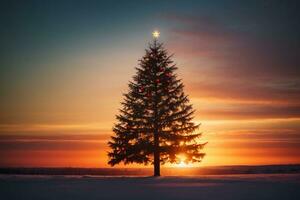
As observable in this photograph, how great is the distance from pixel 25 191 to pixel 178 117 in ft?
52.3

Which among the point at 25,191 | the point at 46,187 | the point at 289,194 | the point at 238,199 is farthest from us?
the point at 46,187

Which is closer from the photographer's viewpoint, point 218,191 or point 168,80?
point 218,191

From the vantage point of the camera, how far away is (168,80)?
3409cm

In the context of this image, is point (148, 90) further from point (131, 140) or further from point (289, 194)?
point (289, 194)

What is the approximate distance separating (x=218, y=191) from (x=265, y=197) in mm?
2692

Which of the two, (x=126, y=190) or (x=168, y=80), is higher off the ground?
(x=168, y=80)

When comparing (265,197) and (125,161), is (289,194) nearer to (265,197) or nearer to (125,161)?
(265,197)

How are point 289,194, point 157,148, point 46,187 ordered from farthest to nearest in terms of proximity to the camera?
point 157,148 < point 46,187 < point 289,194

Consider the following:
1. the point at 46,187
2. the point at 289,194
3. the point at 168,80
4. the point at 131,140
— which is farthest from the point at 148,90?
the point at 289,194

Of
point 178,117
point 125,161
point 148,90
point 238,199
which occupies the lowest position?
point 238,199

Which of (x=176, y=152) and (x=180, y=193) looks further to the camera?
(x=176, y=152)

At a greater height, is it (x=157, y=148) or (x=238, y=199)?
(x=157, y=148)

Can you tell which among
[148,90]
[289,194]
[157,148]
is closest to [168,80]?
[148,90]

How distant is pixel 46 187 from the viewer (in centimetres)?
2216
